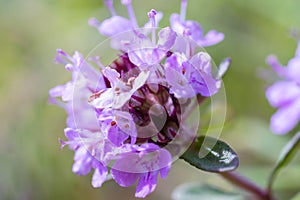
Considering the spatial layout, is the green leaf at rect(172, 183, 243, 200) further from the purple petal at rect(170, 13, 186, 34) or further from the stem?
the purple petal at rect(170, 13, 186, 34)

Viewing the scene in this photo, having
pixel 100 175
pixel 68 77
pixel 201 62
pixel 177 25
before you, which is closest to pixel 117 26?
pixel 177 25

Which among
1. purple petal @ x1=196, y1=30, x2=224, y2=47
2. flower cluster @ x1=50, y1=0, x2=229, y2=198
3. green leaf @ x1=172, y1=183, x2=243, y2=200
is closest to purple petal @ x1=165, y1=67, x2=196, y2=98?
flower cluster @ x1=50, y1=0, x2=229, y2=198

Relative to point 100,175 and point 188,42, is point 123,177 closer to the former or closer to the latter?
point 100,175

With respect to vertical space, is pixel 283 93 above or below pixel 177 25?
below

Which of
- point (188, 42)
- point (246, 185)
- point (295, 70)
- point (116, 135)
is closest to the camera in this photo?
point (116, 135)

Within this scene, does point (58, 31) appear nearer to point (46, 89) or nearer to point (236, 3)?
point (46, 89)

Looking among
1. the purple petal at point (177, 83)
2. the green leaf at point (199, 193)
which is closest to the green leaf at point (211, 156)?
the purple petal at point (177, 83)
